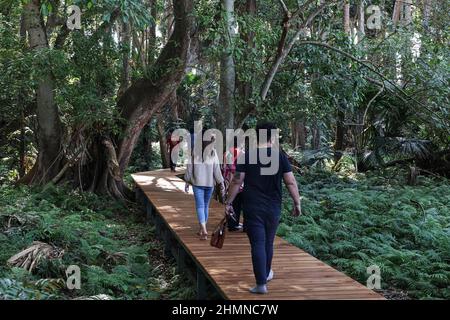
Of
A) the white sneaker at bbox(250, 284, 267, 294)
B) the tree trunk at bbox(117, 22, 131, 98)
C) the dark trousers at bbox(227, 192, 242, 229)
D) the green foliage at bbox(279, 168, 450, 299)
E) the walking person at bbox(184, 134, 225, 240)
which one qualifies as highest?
the tree trunk at bbox(117, 22, 131, 98)

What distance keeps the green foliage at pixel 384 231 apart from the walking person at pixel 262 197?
102 inches

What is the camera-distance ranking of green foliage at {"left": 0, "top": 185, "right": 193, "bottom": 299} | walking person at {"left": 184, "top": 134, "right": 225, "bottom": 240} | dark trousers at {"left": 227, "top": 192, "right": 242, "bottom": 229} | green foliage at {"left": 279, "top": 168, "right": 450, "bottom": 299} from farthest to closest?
1. dark trousers at {"left": 227, "top": 192, "right": 242, "bottom": 229}
2. walking person at {"left": 184, "top": 134, "right": 225, "bottom": 240}
3. green foliage at {"left": 279, "top": 168, "right": 450, "bottom": 299}
4. green foliage at {"left": 0, "top": 185, "right": 193, "bottom": 299}

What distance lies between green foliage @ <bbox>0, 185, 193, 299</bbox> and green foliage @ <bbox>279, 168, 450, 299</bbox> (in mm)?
2484

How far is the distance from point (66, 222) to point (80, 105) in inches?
126

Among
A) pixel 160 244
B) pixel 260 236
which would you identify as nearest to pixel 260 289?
pixel 260 236

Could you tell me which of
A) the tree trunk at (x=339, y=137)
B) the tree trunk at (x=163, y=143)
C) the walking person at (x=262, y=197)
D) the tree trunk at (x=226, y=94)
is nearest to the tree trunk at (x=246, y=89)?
the tree trunk at (x=226, y=94)

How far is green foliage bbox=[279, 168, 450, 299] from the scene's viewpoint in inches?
299

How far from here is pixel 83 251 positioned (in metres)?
8.05

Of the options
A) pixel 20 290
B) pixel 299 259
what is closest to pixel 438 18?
pixel 299 259

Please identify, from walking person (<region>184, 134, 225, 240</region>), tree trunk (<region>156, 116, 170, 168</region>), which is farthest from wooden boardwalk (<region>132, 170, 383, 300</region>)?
tree trunk (<region>156, 116, 170, 168</region>)

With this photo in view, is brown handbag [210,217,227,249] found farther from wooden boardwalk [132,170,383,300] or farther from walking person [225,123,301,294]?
walking person [225,123,301,294]

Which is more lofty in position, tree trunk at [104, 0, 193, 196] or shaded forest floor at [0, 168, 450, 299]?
tree trunk at [104, 0, 193, 196]

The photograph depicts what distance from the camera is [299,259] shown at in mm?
6930

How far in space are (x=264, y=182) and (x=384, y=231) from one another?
208 inches
